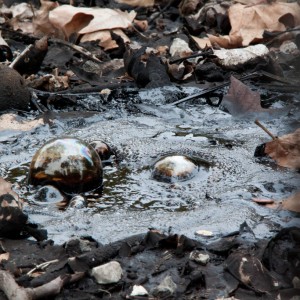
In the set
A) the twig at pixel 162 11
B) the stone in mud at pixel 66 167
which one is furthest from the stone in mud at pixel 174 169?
the twig at pixel 162 11

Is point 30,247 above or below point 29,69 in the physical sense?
above

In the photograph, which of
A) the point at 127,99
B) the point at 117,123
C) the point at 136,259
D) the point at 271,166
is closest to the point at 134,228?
the point at 136,259

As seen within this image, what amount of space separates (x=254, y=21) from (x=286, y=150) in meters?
1.86

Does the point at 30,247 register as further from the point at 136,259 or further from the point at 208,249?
the point at 208,249

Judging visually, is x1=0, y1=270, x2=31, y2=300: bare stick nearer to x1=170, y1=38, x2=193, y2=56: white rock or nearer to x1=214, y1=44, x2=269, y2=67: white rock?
x1=214, y1=44, x2=269, y2=67: white rock

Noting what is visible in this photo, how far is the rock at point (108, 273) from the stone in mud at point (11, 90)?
1822 mm

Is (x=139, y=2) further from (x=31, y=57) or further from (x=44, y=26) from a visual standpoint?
(x=31, y=57)

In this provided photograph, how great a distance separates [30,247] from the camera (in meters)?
2.61

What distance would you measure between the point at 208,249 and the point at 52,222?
0.61 m

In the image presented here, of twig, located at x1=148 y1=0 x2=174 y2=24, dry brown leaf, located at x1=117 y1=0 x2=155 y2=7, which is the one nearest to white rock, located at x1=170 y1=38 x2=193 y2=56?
twig, located at x1=148 y1=0 x2=174 y2=24

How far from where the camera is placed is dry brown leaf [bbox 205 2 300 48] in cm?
487

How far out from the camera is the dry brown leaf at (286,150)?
3.24m

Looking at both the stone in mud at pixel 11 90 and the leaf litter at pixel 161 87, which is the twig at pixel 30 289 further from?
the stone in mud at pixel 11 90

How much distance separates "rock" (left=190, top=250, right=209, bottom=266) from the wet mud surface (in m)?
0.15
